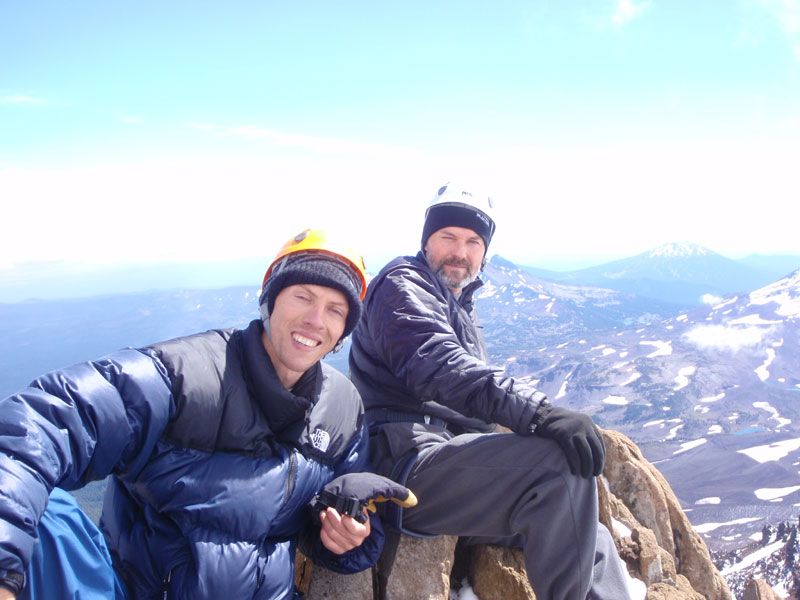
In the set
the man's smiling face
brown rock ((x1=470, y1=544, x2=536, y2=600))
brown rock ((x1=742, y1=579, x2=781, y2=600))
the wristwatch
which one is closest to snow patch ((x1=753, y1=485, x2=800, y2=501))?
brown rock ((x1=742, y1=579, x2=781, y2=600))

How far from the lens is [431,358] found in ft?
20.0

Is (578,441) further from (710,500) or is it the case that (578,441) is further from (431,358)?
(710,500)

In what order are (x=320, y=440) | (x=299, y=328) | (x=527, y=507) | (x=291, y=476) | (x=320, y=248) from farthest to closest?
(x=527, y=507), (x=320, y=440), (x=320, y=248), (x=299, y=328), (x=291, y=476)

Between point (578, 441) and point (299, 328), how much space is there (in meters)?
3.23

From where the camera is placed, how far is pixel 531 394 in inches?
221

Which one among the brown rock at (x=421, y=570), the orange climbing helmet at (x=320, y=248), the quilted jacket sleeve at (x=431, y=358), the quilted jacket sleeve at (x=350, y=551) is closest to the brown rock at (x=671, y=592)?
the brown rock at (x=421, y=570)

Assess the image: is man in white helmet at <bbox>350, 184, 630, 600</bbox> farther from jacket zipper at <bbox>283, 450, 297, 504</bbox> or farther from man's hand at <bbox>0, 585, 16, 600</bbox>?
man's hand at <bbox>0, 585, 16, 600</bbox>

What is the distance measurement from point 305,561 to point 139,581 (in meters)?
2.99

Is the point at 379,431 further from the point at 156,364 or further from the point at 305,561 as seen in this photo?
the point at 156,364

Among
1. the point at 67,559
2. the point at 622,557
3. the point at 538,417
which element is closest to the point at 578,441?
the point at 538,417

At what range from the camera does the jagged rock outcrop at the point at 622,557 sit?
6.27 m

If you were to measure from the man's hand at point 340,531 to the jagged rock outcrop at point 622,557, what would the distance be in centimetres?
148

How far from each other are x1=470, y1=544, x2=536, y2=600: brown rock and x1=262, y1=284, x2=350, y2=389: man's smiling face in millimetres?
4319

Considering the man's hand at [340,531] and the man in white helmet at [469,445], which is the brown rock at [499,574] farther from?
the man's hand at [340,531]
